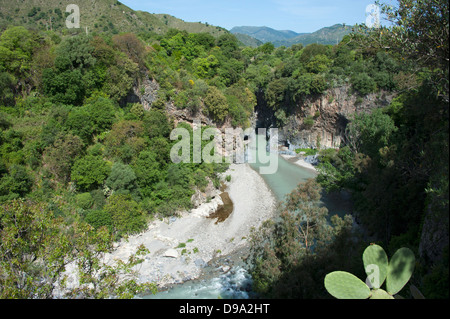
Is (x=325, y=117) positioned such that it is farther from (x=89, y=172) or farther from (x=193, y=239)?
(x=89, y=172)

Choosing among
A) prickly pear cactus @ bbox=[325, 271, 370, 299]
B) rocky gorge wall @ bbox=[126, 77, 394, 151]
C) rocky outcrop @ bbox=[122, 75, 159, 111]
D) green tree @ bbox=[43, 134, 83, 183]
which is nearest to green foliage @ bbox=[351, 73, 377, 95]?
rocky gorge wall @ bbox=[126, 77, 394, 151]

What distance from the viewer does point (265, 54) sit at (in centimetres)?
4997

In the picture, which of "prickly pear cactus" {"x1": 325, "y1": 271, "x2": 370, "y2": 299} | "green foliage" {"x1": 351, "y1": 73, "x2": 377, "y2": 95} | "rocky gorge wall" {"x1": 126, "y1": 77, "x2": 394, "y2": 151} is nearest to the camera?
"prickly pear cactus" {"x1": 325, "y1": 271, "x2": 370, "y2": 299}

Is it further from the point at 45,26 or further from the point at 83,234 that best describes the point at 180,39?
the point at 83,234

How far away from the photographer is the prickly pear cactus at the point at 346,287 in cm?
491

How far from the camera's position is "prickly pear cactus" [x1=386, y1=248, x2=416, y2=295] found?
4.80m

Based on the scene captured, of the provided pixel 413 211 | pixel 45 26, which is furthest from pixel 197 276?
pixel 45 26

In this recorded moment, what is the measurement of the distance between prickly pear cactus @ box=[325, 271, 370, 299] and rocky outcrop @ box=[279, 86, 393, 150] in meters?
29.2

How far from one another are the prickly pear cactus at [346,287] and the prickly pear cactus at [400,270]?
434 millimetres

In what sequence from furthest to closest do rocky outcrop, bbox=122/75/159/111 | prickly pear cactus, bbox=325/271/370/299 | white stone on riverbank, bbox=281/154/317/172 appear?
white stone on riverbank, bbox=281/154/317/172, rocky outcrop, bbox=122/75/159/111, prickly pear cactus, bbox=325/271/370/299

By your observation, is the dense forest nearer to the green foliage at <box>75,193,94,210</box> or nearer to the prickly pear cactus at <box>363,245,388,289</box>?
the green foliage at <box>75,193,94,210</box>

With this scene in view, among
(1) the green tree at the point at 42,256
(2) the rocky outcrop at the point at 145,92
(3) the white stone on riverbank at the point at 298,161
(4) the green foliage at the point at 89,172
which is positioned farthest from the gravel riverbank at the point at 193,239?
(2) the rocky outcrop at the point at 145,92

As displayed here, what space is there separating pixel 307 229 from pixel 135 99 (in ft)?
68.1

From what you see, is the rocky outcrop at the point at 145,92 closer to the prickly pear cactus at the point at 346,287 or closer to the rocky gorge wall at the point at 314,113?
the rocky gorge wall at the point at 314,113
